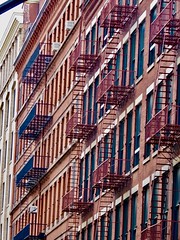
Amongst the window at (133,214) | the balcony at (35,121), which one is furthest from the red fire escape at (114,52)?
the balcony at (35,121)

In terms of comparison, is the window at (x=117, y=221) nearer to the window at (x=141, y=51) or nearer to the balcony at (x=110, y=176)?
the balcony at (x=110, y=176)

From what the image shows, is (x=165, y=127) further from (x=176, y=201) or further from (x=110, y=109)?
(x=110, y=109)

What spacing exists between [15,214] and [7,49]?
23.2 m

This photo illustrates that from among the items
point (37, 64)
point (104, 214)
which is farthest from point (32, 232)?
point (104, 214)

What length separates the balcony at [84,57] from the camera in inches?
2162

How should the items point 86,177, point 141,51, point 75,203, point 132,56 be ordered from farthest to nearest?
point 86,177, point 75,203, point 132,56, point 141,51

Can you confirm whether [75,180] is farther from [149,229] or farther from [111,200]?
[149,229]

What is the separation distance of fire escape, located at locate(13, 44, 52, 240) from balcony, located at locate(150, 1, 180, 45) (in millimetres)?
34443

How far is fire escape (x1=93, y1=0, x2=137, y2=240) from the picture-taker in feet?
149

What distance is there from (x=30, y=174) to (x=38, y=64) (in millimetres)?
8625

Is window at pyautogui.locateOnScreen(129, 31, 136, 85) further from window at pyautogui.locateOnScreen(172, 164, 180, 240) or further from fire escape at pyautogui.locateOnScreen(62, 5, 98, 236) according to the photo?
window at pyautogui.locateOnScreen(172, 164, 180, 240)

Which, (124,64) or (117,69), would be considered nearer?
(124,64)

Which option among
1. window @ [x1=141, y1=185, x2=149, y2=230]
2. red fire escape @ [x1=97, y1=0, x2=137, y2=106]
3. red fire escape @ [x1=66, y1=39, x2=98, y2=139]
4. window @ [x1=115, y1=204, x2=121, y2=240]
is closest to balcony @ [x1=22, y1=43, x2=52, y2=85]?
red fire escape @ [x1=66, y1=39, x2=98, y2=139]

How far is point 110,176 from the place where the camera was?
44656 mm
